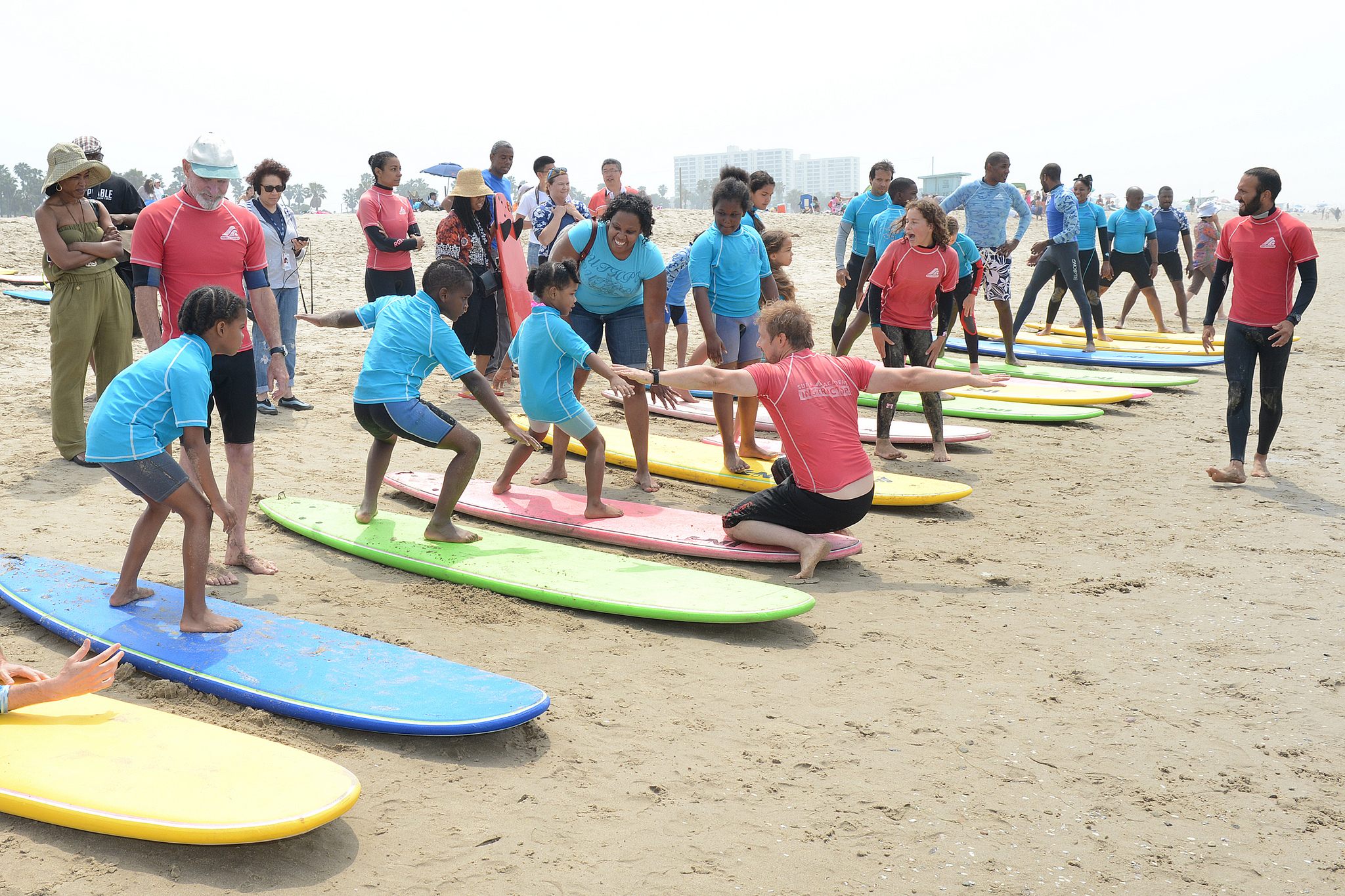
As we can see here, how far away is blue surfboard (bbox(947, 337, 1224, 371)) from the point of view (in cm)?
1227

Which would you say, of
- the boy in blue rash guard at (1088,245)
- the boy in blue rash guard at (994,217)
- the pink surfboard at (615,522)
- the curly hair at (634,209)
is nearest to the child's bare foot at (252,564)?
the pink surfboard at (615,522)

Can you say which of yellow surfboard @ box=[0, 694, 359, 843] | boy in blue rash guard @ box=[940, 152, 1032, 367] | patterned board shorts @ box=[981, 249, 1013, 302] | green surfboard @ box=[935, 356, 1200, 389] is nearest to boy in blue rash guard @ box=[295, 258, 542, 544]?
yellow surfboard @ box=[0, 694, 359, 843]

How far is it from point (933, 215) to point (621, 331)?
2.45 metres

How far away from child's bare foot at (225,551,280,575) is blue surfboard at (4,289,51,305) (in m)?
8.87

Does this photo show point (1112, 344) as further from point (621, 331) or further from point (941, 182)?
point (941, 182)

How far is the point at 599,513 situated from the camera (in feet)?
19.1

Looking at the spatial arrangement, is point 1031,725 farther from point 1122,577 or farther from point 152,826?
point 152,826

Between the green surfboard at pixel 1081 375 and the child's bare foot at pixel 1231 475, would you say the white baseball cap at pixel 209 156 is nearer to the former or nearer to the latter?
the child's bare foot at pixel 1231 475

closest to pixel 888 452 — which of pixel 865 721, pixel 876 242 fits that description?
pixel 876 242

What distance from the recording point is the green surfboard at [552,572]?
446cm

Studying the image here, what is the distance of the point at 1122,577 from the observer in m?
5.29

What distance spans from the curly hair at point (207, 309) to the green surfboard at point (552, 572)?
5.24ft

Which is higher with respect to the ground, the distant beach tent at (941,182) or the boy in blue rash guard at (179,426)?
the distant beach tent at (941,182)

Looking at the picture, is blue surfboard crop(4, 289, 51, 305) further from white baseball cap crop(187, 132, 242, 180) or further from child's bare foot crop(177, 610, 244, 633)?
child's bare foot crop(177, 610, 244, 633)
